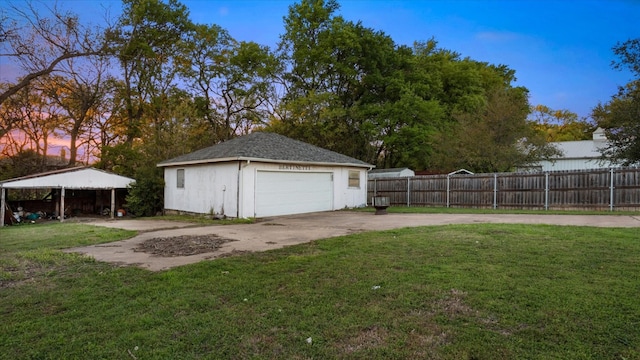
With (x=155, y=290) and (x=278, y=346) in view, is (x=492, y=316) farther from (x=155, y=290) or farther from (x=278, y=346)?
(x=155, y=290)

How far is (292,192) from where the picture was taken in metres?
15.6

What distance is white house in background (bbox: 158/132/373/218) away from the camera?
1377cm

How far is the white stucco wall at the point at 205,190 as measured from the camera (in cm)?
1383

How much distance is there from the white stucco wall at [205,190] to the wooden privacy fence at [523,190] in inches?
389

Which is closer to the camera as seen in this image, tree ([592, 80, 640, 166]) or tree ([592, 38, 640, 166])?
tree ([592, 38, 640, 166])

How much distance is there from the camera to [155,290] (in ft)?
14.4

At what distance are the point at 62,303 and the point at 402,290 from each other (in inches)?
150

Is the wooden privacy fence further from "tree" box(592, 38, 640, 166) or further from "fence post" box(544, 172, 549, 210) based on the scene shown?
"tree" box(592, 38, 640, 166)

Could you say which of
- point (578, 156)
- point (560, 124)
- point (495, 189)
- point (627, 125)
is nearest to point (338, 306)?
point (627, 125)

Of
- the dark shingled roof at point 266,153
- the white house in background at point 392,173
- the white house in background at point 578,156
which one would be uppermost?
the white house in background at point 578,156

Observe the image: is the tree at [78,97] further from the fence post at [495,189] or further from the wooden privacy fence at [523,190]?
the fence post at [495,189]

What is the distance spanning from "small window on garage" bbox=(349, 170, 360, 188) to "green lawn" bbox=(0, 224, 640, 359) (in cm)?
1214

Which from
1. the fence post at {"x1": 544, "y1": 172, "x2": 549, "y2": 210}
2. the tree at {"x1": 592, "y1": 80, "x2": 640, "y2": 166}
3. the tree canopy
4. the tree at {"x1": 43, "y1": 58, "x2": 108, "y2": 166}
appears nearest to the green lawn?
the tree at {"x1": 592, "y1": 80, "x2": 640, "y2": 166}

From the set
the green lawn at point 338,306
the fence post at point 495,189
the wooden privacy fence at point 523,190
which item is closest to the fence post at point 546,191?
the wooden privacy fence at point 523,190
